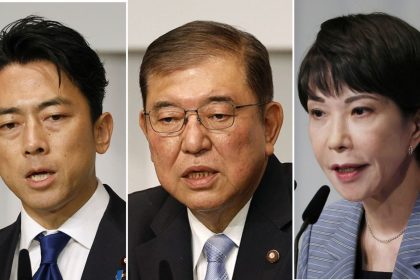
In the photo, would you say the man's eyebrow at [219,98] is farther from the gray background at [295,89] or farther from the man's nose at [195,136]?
the gray background at [295,89]

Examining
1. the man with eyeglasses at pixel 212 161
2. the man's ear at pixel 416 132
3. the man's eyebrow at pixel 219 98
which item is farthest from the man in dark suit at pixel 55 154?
the man's ear at pixel 416 132

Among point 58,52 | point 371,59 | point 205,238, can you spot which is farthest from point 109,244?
point 371,59

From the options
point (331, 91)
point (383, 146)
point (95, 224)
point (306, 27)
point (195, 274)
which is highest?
point (306, 27)

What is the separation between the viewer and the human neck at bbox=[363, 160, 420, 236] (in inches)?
95.7

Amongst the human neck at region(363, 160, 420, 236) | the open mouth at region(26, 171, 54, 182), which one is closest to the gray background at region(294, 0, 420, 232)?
the human neck at region(363, 160, 420, 236)

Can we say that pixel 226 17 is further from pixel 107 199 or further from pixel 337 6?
pixel 107 199

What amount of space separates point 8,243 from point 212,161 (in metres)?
0.73

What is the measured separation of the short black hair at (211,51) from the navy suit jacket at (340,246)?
42 centimetres

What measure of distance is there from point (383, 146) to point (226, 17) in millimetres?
632

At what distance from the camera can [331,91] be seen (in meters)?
2.46

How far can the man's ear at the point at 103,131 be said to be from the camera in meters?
2.58

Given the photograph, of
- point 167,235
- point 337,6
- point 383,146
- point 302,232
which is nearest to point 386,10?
point 337,6

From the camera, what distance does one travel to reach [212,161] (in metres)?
2.49

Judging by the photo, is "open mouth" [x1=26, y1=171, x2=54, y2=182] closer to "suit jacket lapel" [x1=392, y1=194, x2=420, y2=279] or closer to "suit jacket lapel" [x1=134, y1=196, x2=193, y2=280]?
"suit jacket lapel" [x1=134, y1=196, x2=193, y2=280]
